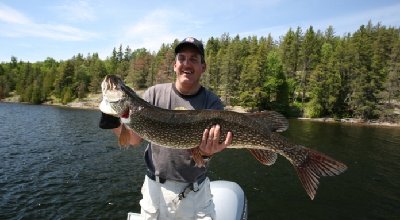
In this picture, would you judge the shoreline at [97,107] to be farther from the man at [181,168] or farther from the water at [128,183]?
the man at [181,168]

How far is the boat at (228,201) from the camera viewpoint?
21.6 feet

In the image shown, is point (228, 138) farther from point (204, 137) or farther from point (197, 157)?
point (197, 157)

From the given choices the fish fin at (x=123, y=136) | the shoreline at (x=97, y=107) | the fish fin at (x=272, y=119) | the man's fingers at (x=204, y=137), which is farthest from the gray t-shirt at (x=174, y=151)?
the shoreline at (x=97, y=107)

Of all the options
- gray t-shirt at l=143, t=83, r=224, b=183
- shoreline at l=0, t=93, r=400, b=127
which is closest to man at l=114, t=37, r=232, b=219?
gray t-shirt at l=143, t=83, r=224, b=183

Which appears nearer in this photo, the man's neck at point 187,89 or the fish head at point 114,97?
the fish head at point 114,97

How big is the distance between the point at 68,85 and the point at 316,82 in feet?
251

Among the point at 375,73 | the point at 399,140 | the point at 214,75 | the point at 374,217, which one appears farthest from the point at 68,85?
the point at 374,217

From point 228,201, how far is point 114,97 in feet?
12.4

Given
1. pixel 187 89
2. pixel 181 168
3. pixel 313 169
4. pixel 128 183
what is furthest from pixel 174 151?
pixel 128 183

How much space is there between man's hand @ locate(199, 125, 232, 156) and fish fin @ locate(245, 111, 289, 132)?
0.51 meters

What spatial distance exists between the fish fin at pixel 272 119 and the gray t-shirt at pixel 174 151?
710mm

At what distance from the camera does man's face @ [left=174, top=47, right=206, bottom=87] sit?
187 inches

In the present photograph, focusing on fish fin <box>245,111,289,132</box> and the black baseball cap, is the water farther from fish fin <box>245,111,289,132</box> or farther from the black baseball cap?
the black baseball cap

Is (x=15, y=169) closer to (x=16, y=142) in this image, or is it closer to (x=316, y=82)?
(x=16, y=142)
